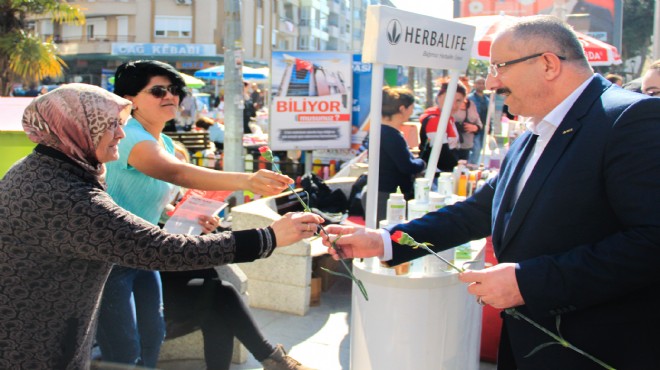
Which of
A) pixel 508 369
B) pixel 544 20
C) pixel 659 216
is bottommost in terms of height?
pixel 508 369

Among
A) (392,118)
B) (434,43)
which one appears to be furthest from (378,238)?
Result: (392,118)

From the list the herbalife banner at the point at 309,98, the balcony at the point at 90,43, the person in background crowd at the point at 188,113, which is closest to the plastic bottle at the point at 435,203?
the herbalife banner at the point at 309,98

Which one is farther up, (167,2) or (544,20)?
(167,2)

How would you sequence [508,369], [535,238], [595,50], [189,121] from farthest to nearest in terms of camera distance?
[189,121], [595,50], [508,369], [535,238]

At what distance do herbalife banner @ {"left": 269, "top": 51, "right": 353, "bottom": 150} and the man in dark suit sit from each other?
7049 mm

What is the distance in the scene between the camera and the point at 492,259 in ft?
15.9

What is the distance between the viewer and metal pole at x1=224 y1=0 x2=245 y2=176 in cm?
795

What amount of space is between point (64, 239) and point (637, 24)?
45867 mm

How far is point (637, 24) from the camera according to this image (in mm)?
41281

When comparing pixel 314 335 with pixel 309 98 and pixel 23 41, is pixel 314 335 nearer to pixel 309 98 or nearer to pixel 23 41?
pixel 309 98

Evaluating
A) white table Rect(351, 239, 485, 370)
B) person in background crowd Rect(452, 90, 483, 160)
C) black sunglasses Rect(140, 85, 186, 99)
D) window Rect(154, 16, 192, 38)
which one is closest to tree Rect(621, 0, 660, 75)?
window Rect(154, 16, 192, 38)

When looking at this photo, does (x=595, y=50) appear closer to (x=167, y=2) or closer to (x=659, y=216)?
(x=659, y=216)

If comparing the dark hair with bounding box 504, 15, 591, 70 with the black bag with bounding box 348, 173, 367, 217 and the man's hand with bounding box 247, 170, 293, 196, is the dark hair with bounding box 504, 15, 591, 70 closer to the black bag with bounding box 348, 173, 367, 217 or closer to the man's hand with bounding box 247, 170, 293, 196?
the man's hand with bounding box 247, 170, 293, 196

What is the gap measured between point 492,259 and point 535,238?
294cm
